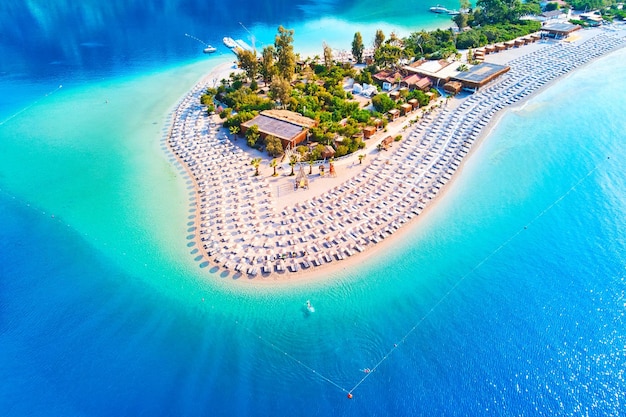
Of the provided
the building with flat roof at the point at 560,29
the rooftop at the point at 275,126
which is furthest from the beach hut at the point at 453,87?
the building with flat roof at the point at 560,29

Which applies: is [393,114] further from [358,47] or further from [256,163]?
[358,47]

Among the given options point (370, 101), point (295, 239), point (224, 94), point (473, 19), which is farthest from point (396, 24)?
point (295, 239)

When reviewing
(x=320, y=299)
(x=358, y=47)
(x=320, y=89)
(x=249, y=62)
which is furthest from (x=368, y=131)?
(x=358, y=47)

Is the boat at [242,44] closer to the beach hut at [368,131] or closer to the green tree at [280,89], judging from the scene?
the green tree at [280,89]

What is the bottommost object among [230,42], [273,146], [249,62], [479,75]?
[273,146]

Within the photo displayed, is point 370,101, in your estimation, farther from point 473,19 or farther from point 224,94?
point 473,19

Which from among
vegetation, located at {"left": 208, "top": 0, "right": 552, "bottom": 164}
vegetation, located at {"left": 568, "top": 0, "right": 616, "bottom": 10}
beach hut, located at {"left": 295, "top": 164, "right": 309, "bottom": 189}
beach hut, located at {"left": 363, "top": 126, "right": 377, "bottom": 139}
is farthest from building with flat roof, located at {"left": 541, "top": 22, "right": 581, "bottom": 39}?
beach hut, located at {"left": 295, "top": 164, "right": 309, "bottom": 189}
